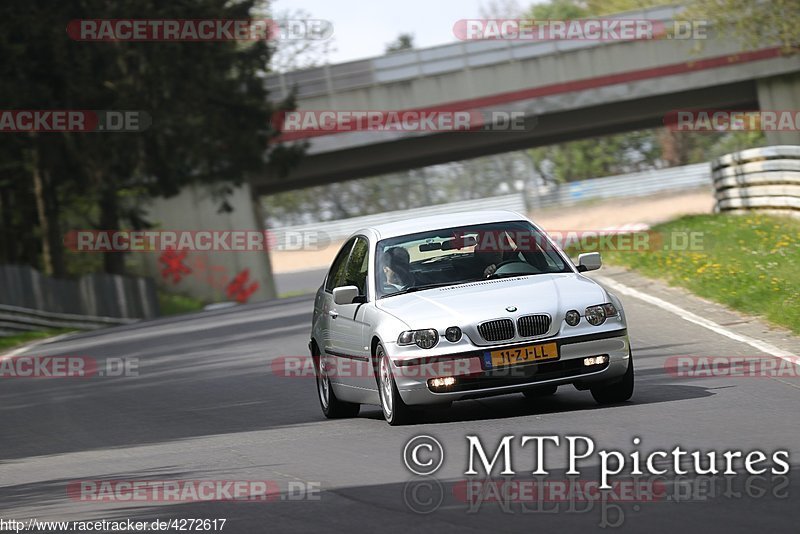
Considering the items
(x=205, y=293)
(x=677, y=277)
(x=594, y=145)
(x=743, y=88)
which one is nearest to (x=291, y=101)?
(x=205, y=293)

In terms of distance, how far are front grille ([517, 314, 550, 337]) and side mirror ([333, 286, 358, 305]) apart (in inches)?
64.7

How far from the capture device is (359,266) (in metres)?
12.7

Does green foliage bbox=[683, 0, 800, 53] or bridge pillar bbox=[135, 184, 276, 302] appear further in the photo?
bridge pillar bbox=[135, 184, 276, 302]

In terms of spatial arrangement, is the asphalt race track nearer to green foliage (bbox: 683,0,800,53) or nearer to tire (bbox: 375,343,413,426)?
tire (bbox: 375,343,413,426)

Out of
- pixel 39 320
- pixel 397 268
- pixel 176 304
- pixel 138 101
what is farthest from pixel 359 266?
pixel 176 304

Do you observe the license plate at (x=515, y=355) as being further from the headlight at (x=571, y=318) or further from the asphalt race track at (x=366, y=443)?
the asphalt race track at (x=366, y=443)

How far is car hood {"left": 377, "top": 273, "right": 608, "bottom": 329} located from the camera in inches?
434

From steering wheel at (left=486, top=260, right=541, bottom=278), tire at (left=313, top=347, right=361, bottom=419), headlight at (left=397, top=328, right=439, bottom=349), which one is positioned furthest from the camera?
tire at (left=313, top=347, right=361, bottom=419)

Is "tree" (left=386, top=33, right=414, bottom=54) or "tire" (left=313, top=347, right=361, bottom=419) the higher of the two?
"tree" (left=386, top=33, right=414, bottom=54)

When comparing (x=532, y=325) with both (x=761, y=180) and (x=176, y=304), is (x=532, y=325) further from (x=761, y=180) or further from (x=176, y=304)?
(x=176, y=304)

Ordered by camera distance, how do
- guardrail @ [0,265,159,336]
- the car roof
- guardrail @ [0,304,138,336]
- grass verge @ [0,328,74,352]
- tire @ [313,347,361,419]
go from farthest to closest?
guardrail @ [0,265,159,336], guardrail @ [0,304,138,336], grass verge @ [0,328,74,352], tire @ [313,347,361,419], the car roof

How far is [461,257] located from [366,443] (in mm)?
1972

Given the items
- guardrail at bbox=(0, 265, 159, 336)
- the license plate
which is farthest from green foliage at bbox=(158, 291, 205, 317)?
the license plate

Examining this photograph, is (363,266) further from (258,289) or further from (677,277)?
(258,289)
